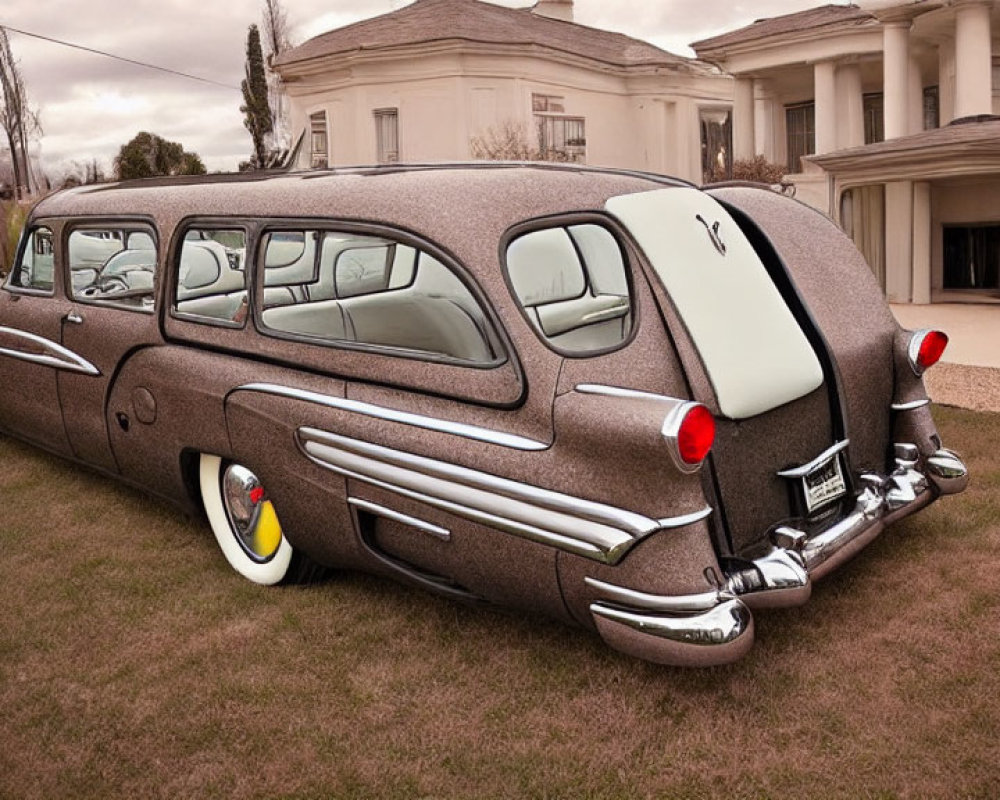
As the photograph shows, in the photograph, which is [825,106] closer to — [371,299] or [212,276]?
[212,276]

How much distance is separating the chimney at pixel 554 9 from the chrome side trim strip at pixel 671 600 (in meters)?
24.6

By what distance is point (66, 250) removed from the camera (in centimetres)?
550

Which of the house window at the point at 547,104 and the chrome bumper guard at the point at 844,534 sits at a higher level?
the house window at the point at 547,104

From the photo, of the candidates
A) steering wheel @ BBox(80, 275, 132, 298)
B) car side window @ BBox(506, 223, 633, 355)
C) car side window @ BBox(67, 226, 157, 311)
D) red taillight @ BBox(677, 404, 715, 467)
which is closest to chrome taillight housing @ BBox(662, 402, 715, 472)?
red taillight @ BBox(677, 404, 715, 467)

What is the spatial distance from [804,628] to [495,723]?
4.17 ft

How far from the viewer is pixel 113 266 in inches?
202

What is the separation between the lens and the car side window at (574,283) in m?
3.65

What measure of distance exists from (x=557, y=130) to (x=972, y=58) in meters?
9.09

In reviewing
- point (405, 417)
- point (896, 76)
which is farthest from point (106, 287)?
point (896, 76)

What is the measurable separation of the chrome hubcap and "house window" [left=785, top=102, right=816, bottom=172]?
18.0 metres

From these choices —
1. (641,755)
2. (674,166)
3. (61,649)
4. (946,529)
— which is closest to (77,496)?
(61,649)

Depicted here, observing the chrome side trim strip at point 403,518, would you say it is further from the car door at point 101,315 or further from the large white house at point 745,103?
the large white house at point 745,103

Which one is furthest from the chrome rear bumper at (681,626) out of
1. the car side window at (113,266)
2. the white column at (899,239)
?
the white column at (899,239)

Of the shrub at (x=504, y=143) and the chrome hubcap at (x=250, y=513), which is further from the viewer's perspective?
the shrub at (x=504, y=143)
